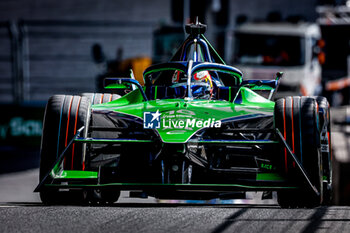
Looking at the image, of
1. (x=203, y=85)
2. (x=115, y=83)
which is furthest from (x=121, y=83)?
(x=203, y=85)

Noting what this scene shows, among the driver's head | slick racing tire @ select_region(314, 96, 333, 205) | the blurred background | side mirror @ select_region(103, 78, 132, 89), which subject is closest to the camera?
slick racing tire @ select_region(314, 96, 333, 205)

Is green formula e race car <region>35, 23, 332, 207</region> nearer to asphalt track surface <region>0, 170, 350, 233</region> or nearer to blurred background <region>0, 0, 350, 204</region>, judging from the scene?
asphalt track surface <region>0, 170, 350, 233</region>

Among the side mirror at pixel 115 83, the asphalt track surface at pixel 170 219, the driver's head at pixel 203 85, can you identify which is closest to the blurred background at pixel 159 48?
the driver's head at pixel 203 85

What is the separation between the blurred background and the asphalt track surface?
3.47 meters

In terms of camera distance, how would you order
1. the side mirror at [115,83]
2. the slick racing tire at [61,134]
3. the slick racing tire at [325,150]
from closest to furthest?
the slick racing tire at [61,134], the slick racing tire at [325,150], the side mirror at [115,83]

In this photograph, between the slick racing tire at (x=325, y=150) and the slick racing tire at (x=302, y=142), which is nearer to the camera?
the slick racing tire at (x=302, y=142)

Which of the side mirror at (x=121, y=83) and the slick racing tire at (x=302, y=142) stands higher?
the side mirror at (x=121, y=83)

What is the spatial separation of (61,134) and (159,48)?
13.3 metres

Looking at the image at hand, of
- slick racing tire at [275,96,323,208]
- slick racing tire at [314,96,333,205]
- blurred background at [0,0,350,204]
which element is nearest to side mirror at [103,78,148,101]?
slick racing tire at [275,96,323,208]

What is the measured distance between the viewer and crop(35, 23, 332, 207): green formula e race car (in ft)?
18.7

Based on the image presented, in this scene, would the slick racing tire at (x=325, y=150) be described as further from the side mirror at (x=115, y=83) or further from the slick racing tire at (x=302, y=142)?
the side mirror at (x=115, y=83)

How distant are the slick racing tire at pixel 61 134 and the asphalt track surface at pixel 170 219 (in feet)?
1.18

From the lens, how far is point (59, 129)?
601cm

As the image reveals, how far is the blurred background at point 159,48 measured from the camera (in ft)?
49.0
